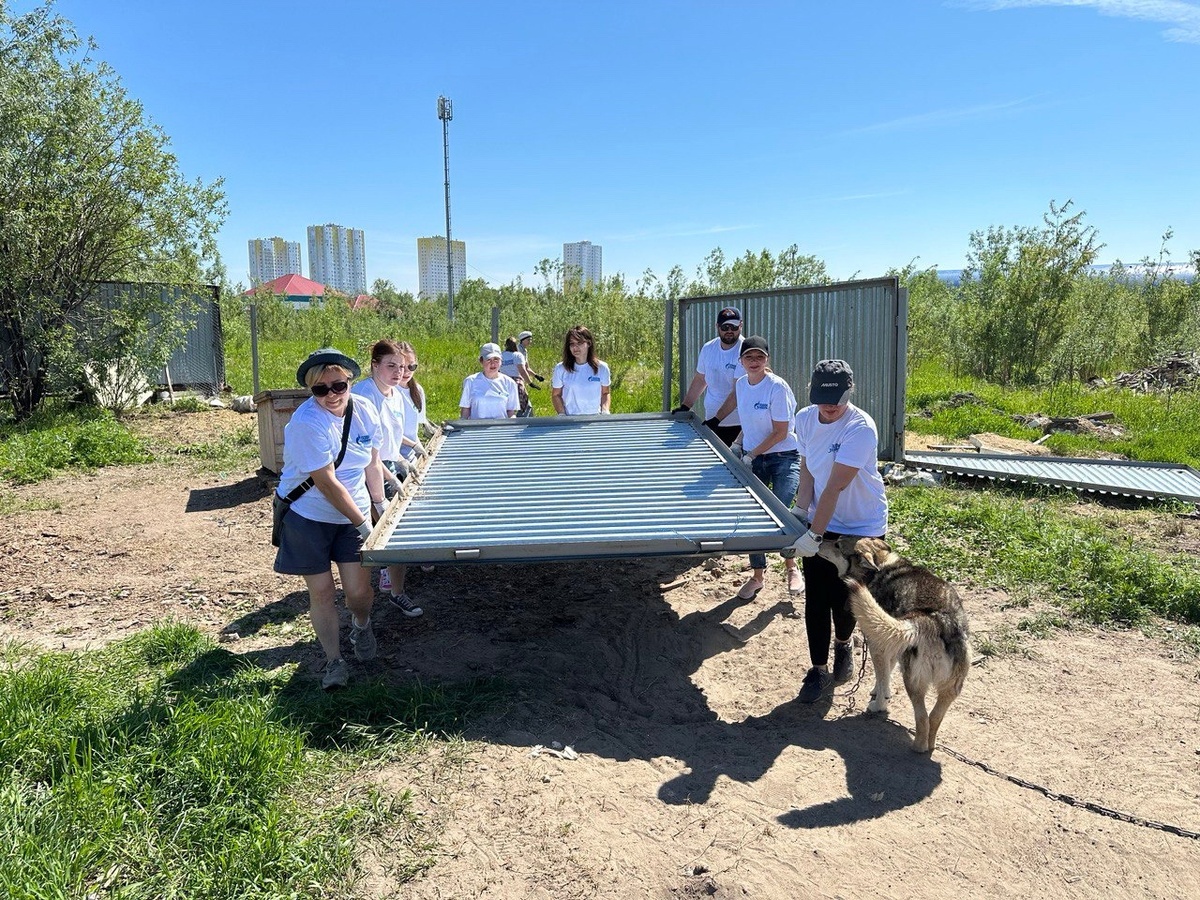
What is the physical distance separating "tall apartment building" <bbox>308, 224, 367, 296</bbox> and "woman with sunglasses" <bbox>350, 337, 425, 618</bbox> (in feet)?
276

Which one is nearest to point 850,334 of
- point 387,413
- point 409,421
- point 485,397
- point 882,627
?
point 485,397

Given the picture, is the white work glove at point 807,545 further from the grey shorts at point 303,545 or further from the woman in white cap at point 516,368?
the woman in white cap at point 516,368

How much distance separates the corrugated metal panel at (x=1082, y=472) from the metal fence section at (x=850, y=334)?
107 cm

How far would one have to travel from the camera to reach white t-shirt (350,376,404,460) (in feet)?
17.5

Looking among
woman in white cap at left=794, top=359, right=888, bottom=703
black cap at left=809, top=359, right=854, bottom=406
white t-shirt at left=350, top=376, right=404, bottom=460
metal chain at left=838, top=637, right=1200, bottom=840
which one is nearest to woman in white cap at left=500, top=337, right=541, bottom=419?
white t-shirt at left=350, top=376, right=404, bottom=460

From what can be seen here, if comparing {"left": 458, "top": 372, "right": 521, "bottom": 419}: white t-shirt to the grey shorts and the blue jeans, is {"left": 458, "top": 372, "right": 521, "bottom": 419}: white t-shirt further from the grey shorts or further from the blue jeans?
the grey shorts

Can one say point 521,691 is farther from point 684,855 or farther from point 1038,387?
point 1038,387

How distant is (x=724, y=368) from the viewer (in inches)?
254

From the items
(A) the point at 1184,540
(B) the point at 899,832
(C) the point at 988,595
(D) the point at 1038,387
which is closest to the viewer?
(B) the point at 899,832

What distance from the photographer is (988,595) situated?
5762mm

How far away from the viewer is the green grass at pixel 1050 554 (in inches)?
213

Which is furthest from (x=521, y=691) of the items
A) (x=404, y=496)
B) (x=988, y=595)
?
(x=988, y=595)

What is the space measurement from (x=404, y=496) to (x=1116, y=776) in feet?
12.9

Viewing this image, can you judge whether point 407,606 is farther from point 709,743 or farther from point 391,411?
point 709,743
